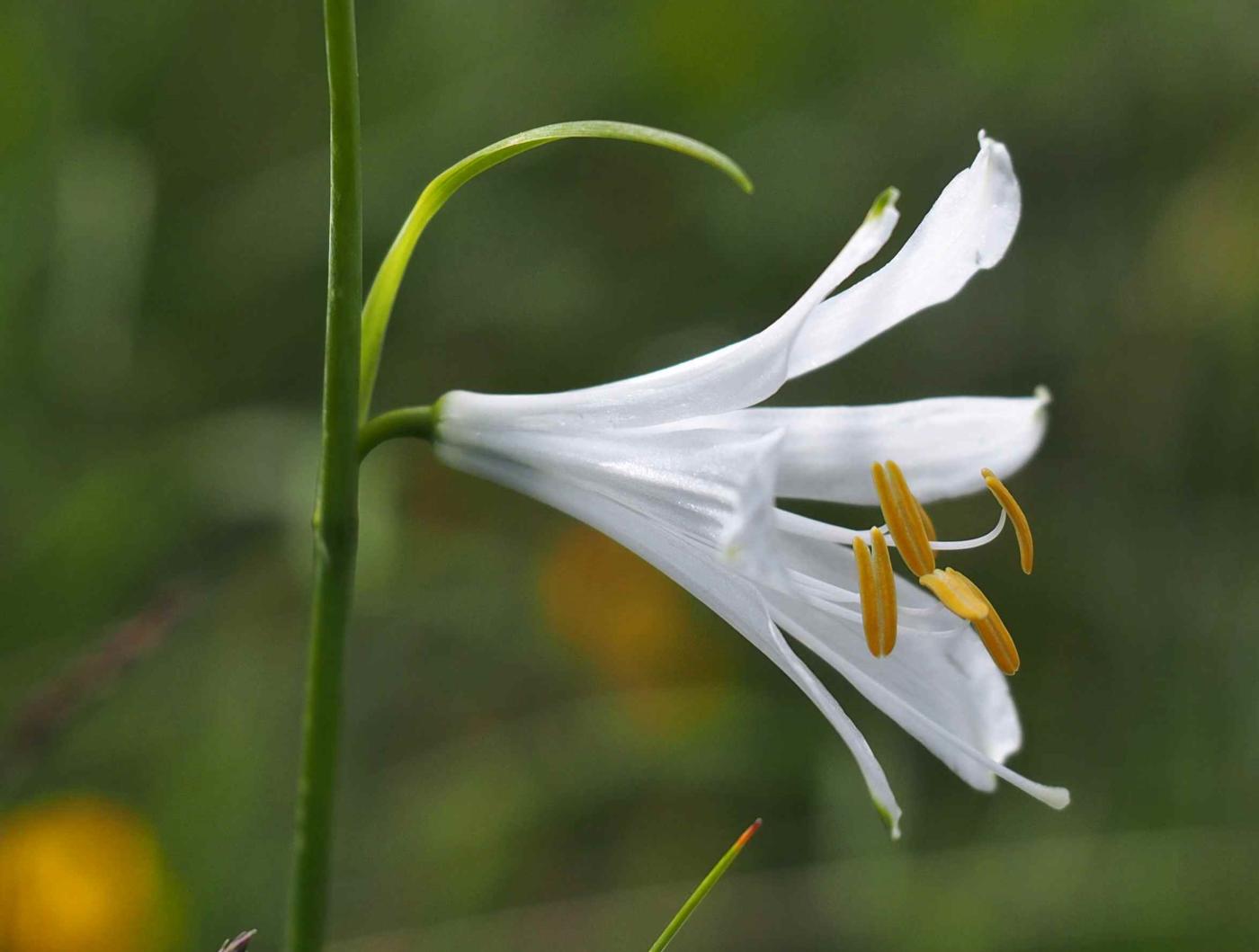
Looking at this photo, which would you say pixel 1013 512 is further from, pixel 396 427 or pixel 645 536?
pixel 396 427

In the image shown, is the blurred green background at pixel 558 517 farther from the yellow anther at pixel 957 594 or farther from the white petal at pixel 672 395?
the yellow anther at pixel 957 594

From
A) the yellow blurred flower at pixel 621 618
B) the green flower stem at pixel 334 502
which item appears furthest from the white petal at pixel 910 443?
the yellow blurred flower at pixel 621 618

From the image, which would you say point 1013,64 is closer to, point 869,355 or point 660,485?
point 869,355

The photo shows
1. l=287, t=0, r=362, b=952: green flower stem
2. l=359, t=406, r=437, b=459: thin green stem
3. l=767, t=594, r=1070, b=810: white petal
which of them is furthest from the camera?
l=767, t=594, r=1070, b=810: white petal

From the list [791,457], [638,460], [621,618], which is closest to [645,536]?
[638,460]

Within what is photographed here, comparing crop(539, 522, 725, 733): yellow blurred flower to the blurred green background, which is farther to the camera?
crop(539, 522, 725, 733): yellow blurred flower

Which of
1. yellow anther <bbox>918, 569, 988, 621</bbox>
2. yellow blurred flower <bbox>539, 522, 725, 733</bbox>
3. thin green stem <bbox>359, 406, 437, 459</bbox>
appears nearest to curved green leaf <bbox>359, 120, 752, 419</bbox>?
thin green stem <bbox>359, 406, 437, 459</bbox>

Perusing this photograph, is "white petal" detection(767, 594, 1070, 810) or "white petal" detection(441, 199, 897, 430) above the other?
"white petal" detection(441, 199, 897, 430)

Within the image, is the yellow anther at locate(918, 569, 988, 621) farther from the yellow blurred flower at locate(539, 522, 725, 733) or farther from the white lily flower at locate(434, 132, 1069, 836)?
the yellow blurred flower at locate(539, 522, 725, 733)
